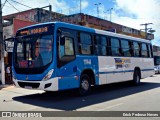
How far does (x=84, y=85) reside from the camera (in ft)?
39.8

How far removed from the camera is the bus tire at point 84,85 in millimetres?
11938

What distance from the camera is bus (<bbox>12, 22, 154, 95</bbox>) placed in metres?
10.4

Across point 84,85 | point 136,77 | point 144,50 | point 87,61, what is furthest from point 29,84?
point 144,50

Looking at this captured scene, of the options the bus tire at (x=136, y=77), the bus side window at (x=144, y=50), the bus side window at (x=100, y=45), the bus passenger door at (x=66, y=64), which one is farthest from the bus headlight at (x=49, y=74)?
the bus side window at (x=144, y=50)

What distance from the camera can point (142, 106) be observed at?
9.48 m

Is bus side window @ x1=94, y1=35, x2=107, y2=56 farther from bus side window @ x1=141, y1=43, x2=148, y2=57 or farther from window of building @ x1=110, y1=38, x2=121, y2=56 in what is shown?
bus side window @ x1=141, y1=43, x2=148, y2=57

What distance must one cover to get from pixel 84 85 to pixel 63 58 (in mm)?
2035

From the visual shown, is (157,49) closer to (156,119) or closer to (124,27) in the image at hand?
(124,27)

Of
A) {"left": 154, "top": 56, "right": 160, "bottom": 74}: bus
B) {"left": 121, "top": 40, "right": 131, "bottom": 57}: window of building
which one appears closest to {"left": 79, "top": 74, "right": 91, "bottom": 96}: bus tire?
{"left": 121, "top": 40, "right": 131, "bottom": 57}: window of building

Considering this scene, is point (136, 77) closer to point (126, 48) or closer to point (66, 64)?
point (126, 48)

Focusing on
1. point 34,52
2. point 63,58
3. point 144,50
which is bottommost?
point 63,58

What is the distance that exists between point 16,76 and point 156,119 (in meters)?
6.27

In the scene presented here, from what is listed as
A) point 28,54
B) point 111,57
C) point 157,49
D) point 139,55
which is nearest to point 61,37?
point 28,54

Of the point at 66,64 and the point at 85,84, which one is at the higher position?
the point at 66,64
